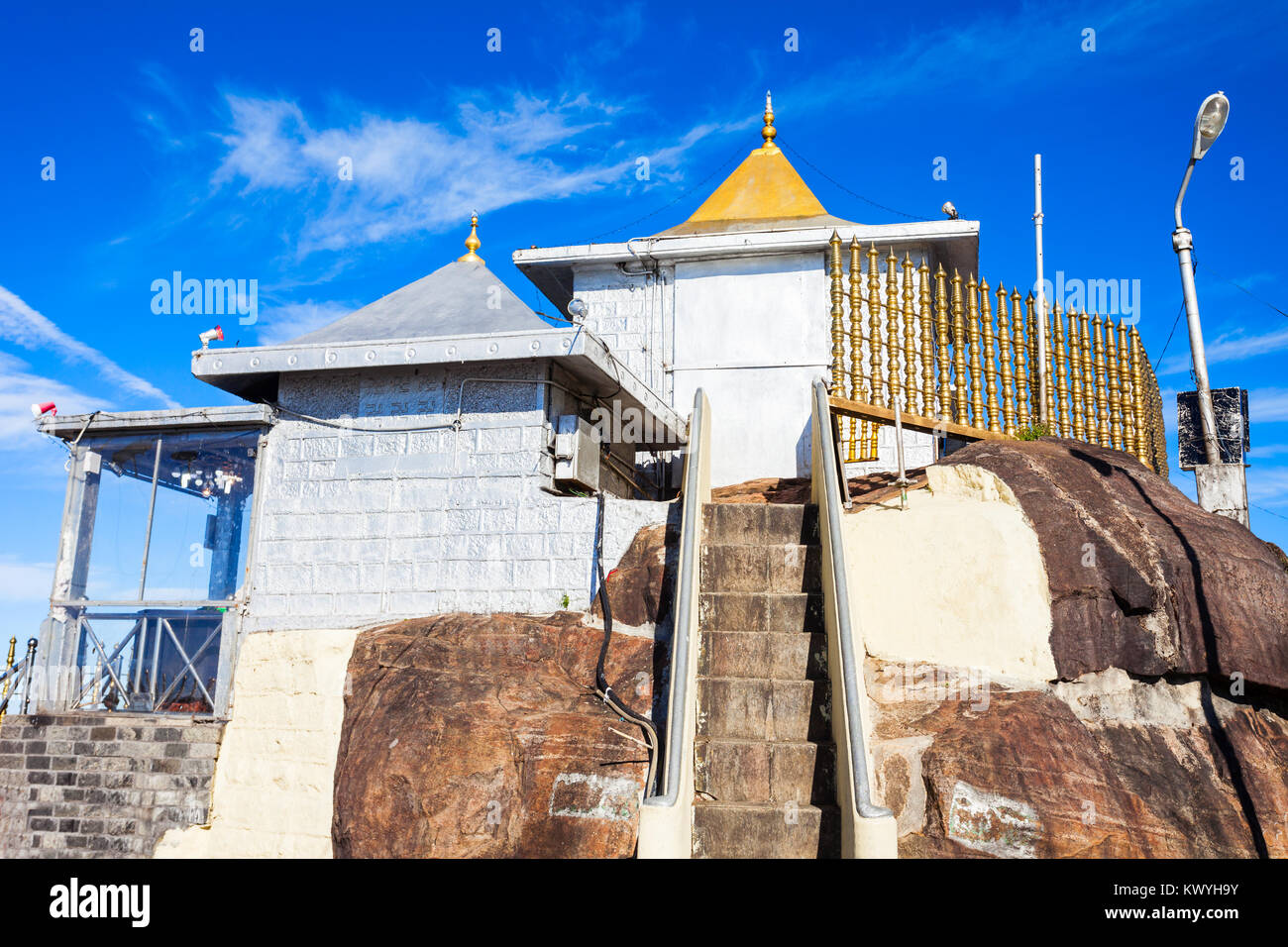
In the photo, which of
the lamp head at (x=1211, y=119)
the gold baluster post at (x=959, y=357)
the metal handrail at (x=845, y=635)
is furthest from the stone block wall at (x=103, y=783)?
the lamp head at (x=1211, y=119)

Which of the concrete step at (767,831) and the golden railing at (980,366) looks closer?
the concrete step at (767,831)

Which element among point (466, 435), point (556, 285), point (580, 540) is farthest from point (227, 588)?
point (556, 285)

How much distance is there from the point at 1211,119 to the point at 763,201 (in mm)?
7455

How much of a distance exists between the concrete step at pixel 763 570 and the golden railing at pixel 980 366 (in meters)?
4.47

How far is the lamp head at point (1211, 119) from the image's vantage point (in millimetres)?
8406

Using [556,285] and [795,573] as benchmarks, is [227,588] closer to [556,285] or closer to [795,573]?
[795,573]

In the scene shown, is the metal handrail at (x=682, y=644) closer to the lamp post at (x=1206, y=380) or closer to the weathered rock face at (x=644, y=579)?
the weathered rock face at (x=644, y=579)

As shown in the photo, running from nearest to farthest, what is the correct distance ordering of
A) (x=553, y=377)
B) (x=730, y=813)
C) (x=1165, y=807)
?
(x=730, y=813), (x=1165, y=807), (x=553, y=377)

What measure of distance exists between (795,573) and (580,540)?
2.07m

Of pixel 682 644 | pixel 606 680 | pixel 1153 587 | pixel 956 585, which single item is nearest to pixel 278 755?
pixel 606 680

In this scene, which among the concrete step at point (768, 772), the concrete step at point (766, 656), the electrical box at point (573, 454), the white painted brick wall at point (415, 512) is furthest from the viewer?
the electrical box at point (573, 454)

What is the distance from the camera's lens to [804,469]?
1313 centimetres

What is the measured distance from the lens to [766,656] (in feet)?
24.2

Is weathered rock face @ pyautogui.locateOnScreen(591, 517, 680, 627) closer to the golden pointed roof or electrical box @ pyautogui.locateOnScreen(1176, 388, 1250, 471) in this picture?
electrical box @ pyautogui.locateOnScreen(1176, 388, 1250, 471)
